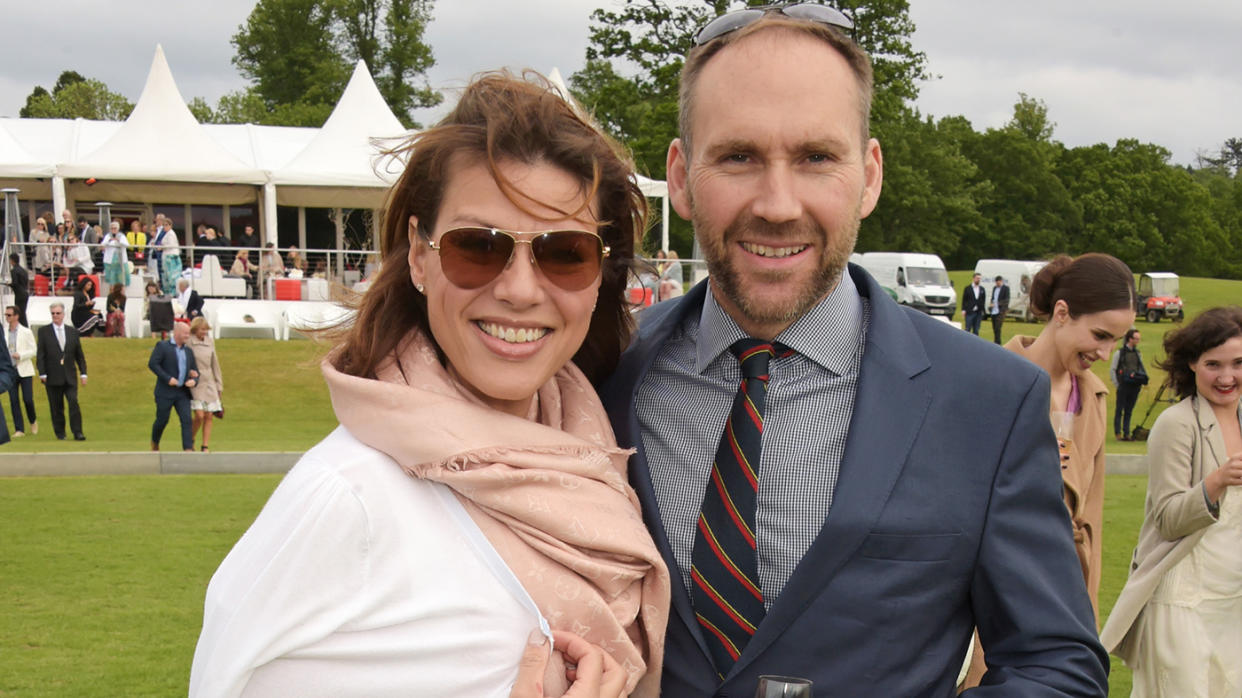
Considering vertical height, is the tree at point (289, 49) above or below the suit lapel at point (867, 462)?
above

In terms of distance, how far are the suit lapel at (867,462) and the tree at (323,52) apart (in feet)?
199

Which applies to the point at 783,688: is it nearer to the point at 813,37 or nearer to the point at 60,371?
the point at 813,37

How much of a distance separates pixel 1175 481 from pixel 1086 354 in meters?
1.00

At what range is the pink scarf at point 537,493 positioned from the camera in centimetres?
216

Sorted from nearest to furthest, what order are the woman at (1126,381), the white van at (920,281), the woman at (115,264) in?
the woman at (1126,381) → the woman at (115,264) → the white van at (920,281)

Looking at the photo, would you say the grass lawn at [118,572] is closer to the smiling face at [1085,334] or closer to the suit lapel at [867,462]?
the smiling face at [1085,334]

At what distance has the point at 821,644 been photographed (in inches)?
94.4

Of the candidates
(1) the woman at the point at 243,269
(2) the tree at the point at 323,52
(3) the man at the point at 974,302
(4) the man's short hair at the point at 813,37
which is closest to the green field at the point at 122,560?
(4) the man's short hair at the point at 813,37

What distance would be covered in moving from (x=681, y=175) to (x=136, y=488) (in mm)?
10517

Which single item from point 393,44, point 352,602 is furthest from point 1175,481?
point 393,44

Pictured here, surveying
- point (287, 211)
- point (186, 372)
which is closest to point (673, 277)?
point (186, 372)

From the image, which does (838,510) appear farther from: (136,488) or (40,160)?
(40,160)

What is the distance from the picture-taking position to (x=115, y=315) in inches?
916

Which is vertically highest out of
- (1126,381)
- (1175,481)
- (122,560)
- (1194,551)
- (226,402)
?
(1175,481)
